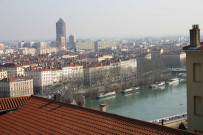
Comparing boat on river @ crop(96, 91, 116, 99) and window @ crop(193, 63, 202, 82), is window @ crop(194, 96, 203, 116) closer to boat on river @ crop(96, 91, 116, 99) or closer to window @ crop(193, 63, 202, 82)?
window @ crop(193, 63, 202, 82)

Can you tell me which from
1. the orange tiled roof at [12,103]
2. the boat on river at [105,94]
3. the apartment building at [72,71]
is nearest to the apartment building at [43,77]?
the apartment building at [72,71]

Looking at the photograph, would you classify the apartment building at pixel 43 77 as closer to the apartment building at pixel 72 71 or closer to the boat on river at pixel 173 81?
the apartment building at pixel 72 71

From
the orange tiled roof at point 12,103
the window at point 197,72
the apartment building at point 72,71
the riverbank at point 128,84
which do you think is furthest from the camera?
the apartment building at point 72,71

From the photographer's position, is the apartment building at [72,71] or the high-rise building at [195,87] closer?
the high-rise building at [195,87]

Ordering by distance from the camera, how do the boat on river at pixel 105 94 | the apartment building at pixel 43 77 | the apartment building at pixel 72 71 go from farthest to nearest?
the apartment building at pixel 72 71, the apartment building at pixel 43 77, the boat on river at pixel 105 94

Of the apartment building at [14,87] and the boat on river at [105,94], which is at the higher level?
the apartment building at [14,87]

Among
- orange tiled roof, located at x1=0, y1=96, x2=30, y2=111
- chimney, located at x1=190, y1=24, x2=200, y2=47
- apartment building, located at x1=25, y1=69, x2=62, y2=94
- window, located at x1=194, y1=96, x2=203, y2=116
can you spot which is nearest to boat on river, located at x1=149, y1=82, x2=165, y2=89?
apartment building, located at x1=25, y1=69, x2=62, y2=94
